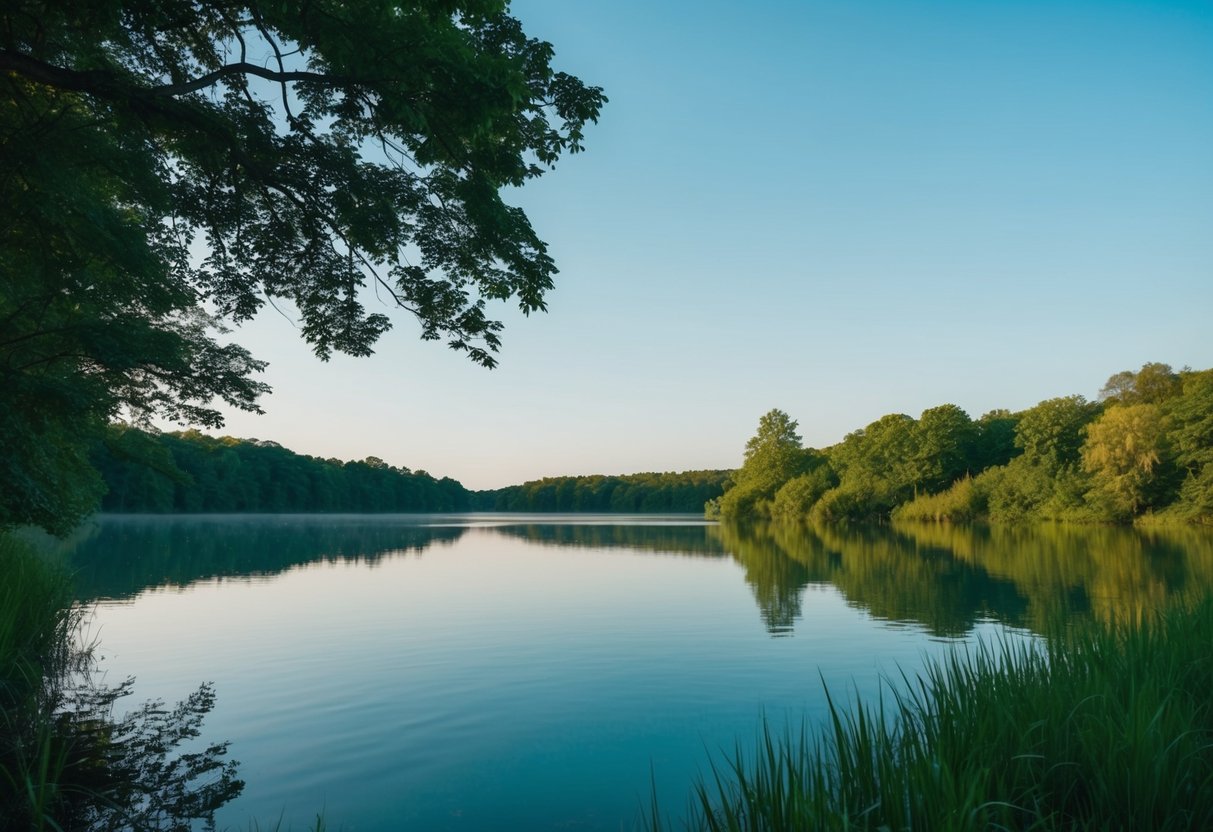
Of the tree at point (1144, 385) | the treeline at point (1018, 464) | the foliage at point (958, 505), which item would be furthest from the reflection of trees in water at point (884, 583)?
the tree at point (1144, 385)

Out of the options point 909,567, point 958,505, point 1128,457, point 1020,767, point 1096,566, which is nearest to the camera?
point 1020,767

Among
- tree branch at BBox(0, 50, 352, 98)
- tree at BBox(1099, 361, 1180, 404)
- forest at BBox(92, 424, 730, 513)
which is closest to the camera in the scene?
tree branch at BBox(0, 50, 352, 98)

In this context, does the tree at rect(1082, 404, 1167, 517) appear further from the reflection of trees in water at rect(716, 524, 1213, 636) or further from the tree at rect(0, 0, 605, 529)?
the tree at rect(0, 0, 605, 529)

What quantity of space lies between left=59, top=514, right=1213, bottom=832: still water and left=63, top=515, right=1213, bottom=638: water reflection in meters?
0.22

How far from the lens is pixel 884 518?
3246 inches

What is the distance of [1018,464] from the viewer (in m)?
71.6

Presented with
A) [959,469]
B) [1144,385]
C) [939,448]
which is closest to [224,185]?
[939,448]

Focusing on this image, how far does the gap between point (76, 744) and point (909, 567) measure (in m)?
29.1

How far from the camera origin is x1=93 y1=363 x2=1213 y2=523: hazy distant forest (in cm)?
5834

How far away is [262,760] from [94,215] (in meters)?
6.74

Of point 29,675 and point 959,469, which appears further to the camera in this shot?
point 959,469

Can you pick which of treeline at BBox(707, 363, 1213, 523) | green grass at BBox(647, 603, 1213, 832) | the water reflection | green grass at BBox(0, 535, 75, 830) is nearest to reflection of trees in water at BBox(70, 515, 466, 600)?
the water reflection

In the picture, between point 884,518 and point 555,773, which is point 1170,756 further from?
point 884,518

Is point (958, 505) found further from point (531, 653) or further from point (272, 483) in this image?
→ point (272, 483)
